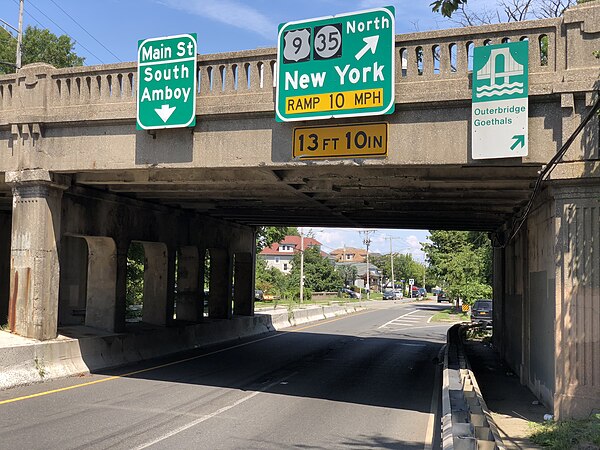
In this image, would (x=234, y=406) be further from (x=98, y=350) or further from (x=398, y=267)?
(x=398, y=267)

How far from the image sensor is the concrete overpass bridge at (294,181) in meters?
10.1

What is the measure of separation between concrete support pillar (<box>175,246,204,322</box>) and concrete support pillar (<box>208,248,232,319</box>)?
1897 mm

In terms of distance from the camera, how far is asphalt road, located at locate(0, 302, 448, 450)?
29.3 ft

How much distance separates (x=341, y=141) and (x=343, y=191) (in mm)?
4118

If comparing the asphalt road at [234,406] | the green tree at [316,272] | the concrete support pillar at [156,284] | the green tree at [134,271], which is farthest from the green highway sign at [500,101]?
the green tree at [316,272]

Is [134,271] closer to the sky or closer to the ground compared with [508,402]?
closer to the sky

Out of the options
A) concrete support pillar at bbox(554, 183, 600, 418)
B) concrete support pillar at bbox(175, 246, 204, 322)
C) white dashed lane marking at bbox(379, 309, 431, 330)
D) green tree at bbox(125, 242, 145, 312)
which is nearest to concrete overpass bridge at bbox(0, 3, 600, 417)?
concrete support pillar at bbox(554, 183, 600, 418)

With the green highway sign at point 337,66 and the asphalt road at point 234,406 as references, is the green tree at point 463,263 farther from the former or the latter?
the green highway sign at point 337,66

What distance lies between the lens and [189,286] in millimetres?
23391

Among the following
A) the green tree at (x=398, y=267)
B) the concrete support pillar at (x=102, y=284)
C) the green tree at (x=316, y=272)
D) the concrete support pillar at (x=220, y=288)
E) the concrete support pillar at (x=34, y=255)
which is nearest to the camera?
the concrete support pillar at (x=34, y=255)

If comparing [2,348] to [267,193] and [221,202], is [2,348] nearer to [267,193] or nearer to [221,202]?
[267,193]

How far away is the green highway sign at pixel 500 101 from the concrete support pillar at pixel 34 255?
387 inches

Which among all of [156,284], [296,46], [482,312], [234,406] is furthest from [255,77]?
[482,312]

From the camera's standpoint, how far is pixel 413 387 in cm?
1448
